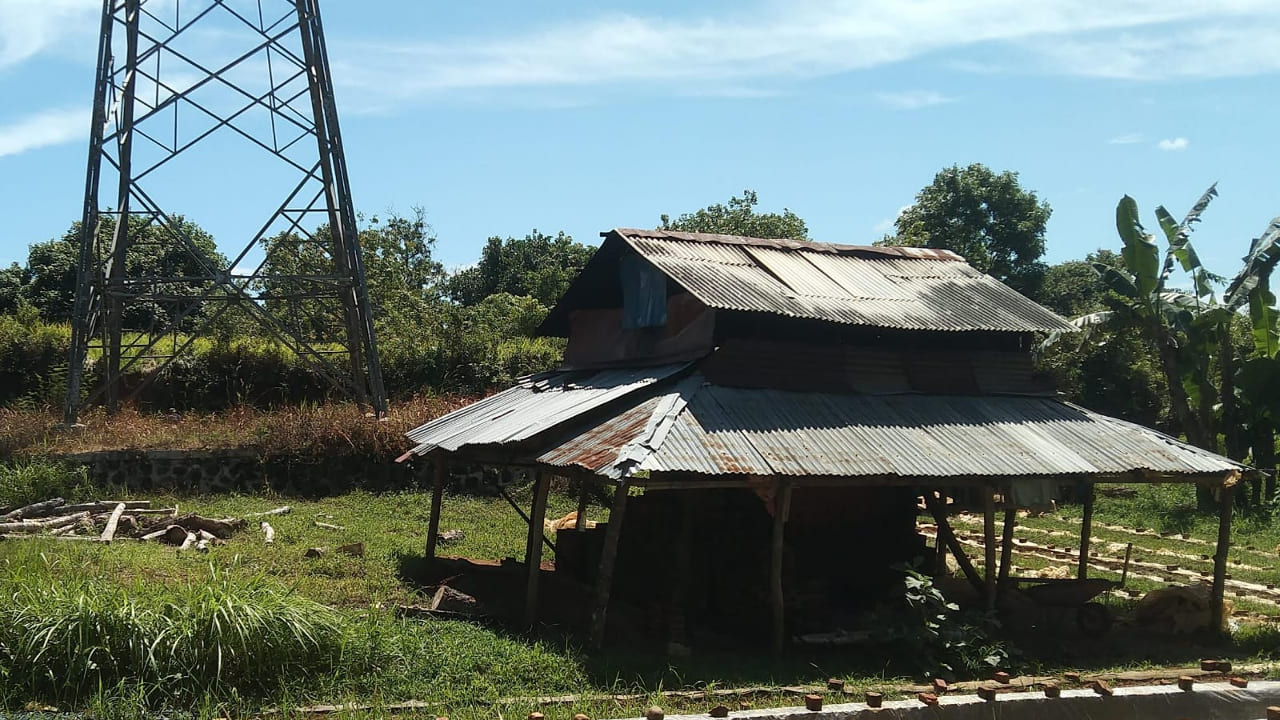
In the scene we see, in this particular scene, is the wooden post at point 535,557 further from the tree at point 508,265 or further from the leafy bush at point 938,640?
the tree at point 508,265

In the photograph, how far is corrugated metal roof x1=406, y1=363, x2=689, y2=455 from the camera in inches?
419

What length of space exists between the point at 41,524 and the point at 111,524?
0.96 m

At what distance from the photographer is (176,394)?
20.3 m

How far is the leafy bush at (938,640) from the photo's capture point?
29.7 ft

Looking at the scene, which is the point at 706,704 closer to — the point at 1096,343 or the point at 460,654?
the point at 460,654

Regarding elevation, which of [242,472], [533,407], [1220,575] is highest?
[533,407]

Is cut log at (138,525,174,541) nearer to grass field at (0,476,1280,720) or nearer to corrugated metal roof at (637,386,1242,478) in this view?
grass field at (0,476,1280,720)

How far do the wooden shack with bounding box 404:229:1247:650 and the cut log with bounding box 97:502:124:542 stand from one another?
371 cm

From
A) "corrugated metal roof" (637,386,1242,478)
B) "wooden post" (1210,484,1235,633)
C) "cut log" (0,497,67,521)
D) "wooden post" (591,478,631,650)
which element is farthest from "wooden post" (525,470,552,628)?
"cut log" (0,497,67,521)

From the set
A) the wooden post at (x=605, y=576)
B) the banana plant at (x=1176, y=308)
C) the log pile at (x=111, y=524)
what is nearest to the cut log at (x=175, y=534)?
the log pile at (x=111, y=524)

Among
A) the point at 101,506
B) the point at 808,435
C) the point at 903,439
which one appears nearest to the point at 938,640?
the point at 903,439

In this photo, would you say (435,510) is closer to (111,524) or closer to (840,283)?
(111,524)

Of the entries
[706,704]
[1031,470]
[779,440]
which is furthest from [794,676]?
[1031,470]

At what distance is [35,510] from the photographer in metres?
13.9
